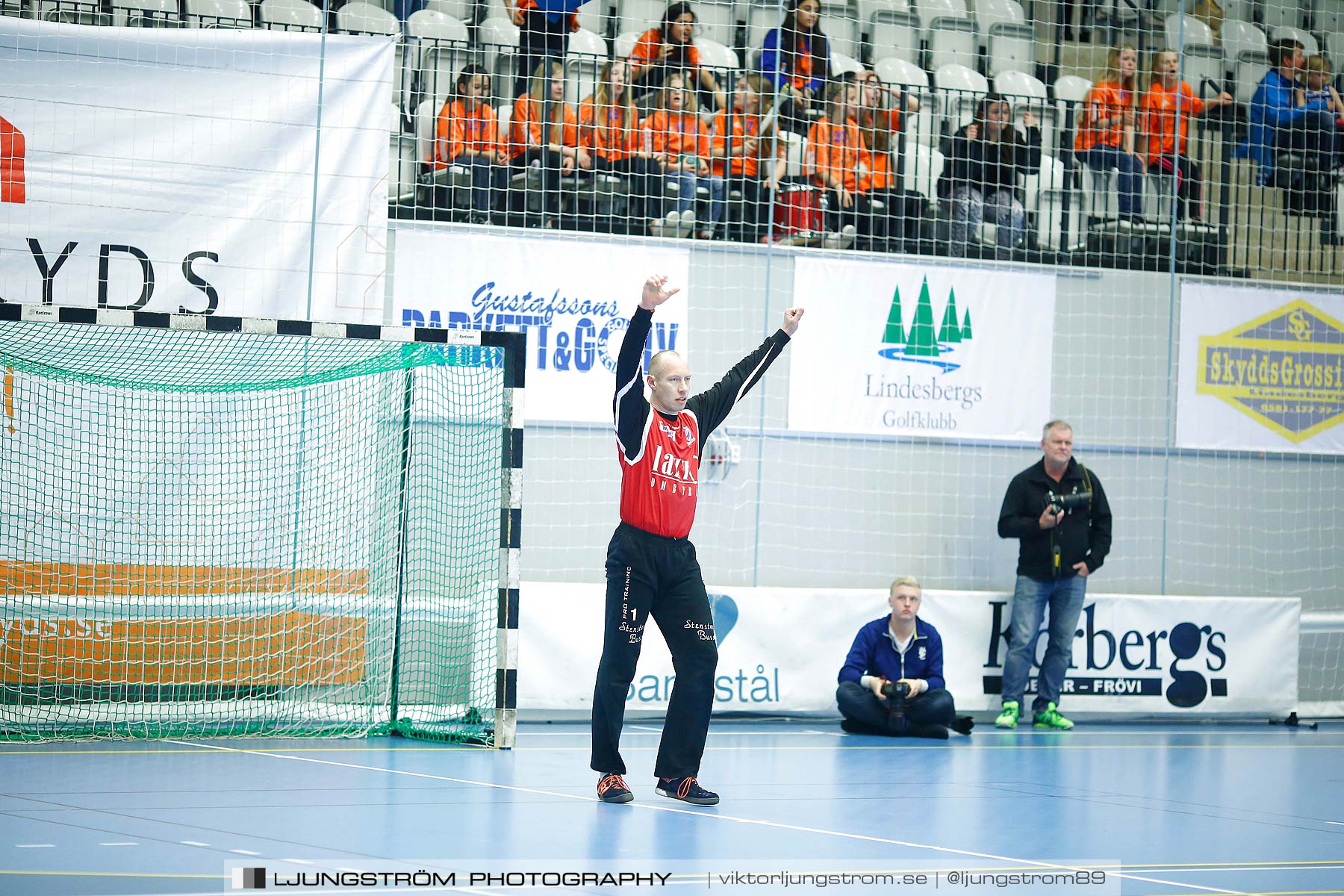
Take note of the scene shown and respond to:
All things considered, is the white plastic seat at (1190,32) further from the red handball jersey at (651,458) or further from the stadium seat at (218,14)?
the red handball jersey at (651,458)

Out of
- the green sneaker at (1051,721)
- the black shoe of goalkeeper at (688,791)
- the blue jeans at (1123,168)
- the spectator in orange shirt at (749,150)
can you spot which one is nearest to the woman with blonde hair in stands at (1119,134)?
the blue jeans at (1123,168)

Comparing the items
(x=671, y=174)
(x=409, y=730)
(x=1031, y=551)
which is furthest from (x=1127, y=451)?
(x=409, y=730)

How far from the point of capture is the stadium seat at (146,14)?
1145 centimetres

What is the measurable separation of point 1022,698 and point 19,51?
29.1 ft

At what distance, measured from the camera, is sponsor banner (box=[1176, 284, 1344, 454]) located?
46.7ft

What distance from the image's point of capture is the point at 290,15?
12.9m

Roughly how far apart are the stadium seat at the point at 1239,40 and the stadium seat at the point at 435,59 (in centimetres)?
761

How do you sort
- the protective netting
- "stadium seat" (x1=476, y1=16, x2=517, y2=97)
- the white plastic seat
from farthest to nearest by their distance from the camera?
the white plastic seat < "stadium seat" (x1=476, y1=16, x2=517, y2=97) < the protective netting

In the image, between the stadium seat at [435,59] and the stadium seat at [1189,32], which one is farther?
the stadium seat at [1189,32]

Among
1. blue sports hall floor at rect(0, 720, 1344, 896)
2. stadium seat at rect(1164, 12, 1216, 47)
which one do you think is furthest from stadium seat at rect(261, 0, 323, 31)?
stadium seat at rect(1164, 12, 1216, 47)

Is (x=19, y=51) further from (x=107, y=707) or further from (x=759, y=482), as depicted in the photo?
(x=759, y=482)

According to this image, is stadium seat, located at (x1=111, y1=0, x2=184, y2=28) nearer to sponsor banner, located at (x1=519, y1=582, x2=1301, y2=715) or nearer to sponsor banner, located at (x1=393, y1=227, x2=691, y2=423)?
sponsor banner, located at (x1=393, y1=227, x2=691, y2=423)

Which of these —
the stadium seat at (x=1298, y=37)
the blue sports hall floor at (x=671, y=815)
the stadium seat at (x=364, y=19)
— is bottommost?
the blue sports hall floor at (x=671, y=815)

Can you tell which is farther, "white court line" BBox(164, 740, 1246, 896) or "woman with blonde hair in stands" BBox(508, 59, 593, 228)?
"woman with blonde hair in stands" BBox(508, 59, 593, 228)
